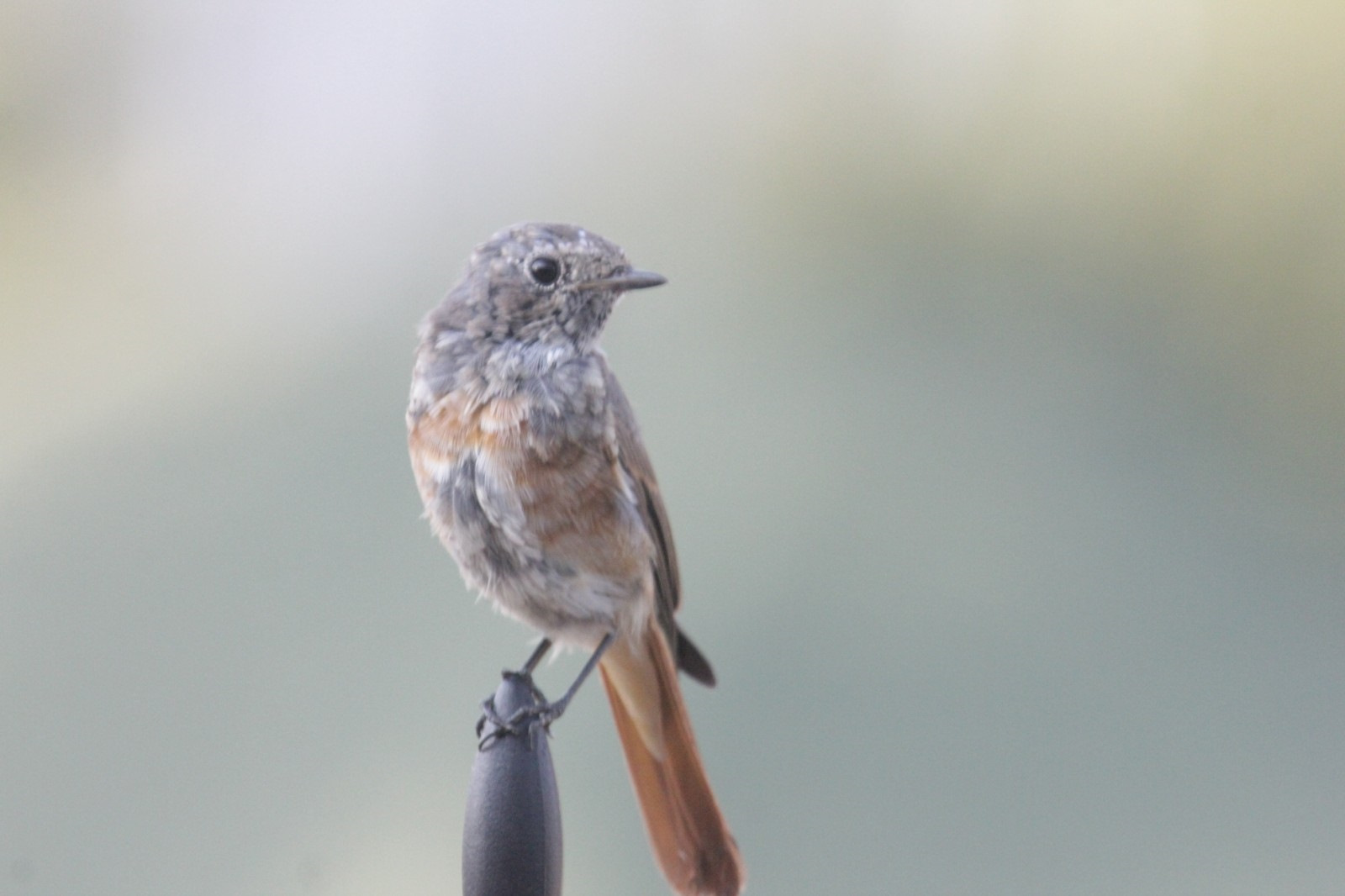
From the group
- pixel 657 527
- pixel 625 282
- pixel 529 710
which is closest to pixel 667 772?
pixel 657 527

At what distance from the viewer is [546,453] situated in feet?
6.25

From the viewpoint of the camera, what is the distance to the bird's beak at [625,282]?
1885 mm

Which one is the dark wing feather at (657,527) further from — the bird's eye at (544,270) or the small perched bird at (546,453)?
the bird's eye at (544,270)

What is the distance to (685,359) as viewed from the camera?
12.5ft

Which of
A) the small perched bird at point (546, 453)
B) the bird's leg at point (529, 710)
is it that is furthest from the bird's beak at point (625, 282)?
the bird's leg at point (529, 710)

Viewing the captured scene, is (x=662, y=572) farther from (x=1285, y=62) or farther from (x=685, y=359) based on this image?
(x=1285, y=62)

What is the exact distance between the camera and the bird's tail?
2084 millimetres

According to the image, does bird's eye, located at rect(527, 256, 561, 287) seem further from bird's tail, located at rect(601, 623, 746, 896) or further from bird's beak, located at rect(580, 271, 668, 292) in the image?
bird's tail, located at rect(601, 623, 746, 896)

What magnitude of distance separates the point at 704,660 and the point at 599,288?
2.46 ft

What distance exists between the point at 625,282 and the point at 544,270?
0.42 ft

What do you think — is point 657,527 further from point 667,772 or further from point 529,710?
point 529,710

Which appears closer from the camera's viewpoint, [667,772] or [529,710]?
[529,710]

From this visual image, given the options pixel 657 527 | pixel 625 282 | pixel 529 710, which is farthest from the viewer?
pixel 657 527

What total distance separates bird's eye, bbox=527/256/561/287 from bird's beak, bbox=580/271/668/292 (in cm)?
Result: 5
